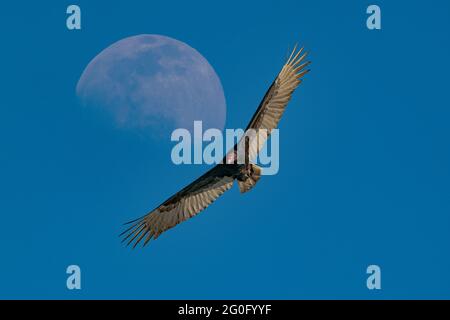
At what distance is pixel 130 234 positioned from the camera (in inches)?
1502

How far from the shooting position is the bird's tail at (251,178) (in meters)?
37.0

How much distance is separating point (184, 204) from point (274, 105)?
384cm

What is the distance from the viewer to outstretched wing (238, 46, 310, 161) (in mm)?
37250

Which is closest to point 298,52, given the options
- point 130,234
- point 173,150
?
point 173,150

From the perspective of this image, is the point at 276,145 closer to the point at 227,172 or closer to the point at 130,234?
the point at 227,172

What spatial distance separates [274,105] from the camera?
37312 millimetres

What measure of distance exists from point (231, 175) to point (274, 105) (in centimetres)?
214

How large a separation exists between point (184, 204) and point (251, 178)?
8.73ft

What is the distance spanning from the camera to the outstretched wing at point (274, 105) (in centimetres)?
3725

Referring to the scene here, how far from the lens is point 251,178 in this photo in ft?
122

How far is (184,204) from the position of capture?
1533 inches
